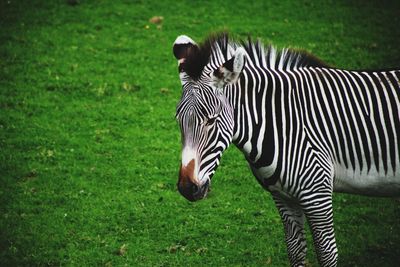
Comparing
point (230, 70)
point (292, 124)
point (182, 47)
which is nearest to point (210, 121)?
point (230, 70)

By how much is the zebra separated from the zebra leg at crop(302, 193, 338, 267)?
0.01 meters

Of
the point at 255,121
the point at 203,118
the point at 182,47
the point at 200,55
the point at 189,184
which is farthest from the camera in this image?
the point at 182,47

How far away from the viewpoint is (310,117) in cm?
612

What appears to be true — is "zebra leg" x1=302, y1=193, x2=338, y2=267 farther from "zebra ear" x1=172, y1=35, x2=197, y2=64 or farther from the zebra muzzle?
"zebra ear" x1=172, y1=35, x2=197, y2=64

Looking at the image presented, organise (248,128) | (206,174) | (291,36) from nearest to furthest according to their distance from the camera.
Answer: (206,174) < (248,128) < (291,36)

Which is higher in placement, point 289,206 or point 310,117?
point 310,117

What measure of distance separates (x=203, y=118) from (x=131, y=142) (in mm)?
6110

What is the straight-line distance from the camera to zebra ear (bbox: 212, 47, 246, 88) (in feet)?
18.0

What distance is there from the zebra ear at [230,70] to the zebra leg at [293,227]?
1.61 m

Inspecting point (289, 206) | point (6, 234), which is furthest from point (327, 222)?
point (6, 234)

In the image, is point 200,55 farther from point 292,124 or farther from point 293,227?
point 293,227

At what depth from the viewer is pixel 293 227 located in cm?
659

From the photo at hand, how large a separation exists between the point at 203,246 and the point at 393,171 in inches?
124

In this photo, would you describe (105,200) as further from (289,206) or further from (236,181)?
(289,206)
